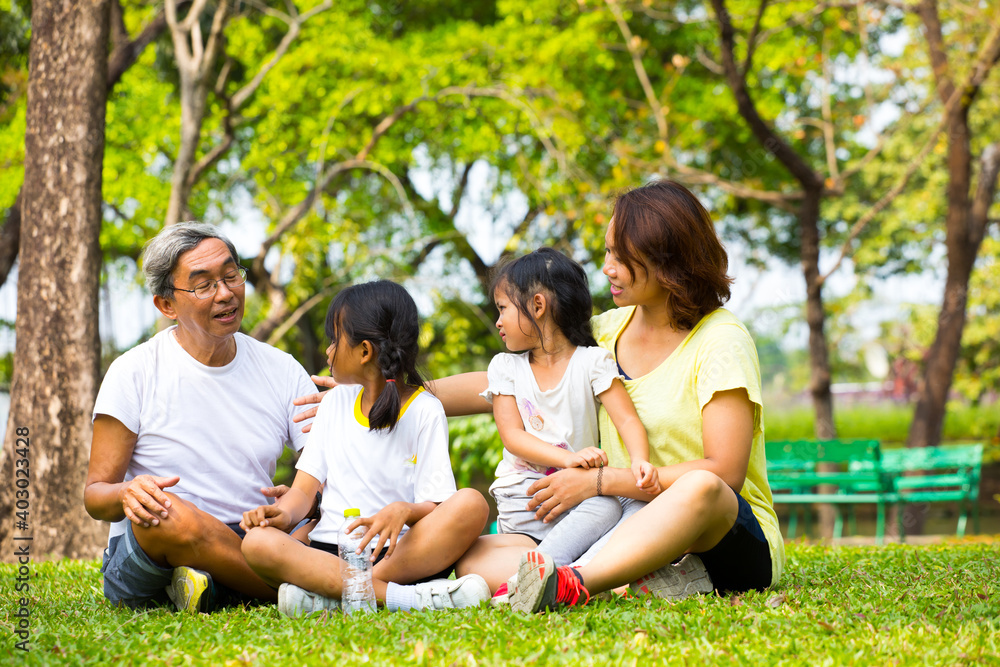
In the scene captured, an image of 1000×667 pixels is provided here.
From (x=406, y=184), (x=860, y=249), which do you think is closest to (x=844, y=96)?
(x=860, y=249)

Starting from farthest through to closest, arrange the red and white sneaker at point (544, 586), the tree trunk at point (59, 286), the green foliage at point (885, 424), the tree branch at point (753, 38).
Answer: the green foliage at point (885, 424) < the tree branch at point (753, 38) < the tree trunk at point (59, 286) < the red and white sneaker at point (544, 586)

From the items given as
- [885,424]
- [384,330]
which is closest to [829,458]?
[384,330]

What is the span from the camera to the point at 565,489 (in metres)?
2.69

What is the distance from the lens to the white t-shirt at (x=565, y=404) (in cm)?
289

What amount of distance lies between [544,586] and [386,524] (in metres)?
0.48

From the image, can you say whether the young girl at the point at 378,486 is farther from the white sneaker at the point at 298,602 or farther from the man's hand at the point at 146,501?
the man's hand at the point at 146,501

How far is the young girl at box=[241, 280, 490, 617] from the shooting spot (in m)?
2.58

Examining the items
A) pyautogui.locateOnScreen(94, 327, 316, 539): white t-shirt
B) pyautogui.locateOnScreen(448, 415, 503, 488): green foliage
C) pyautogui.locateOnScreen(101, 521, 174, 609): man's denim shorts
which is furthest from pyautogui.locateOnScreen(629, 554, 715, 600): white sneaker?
pyautogui.locateOnScreen(448, 415, 503, 488): green foliage

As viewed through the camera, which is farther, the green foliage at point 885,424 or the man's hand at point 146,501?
the green foliage at point 885,424

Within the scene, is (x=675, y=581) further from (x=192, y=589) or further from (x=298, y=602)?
(x=192, y=589)

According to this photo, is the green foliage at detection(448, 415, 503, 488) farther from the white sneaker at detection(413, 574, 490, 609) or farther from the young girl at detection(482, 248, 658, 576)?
the white sneaker at detection(413, 574, 490, 609)

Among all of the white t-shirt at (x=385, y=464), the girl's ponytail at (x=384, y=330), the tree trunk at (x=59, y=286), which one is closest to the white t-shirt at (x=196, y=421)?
the white t-shirt at (x=385, y=464)

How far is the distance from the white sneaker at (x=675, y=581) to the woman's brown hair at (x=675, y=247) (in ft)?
2.51

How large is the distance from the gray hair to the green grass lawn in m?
1.06
